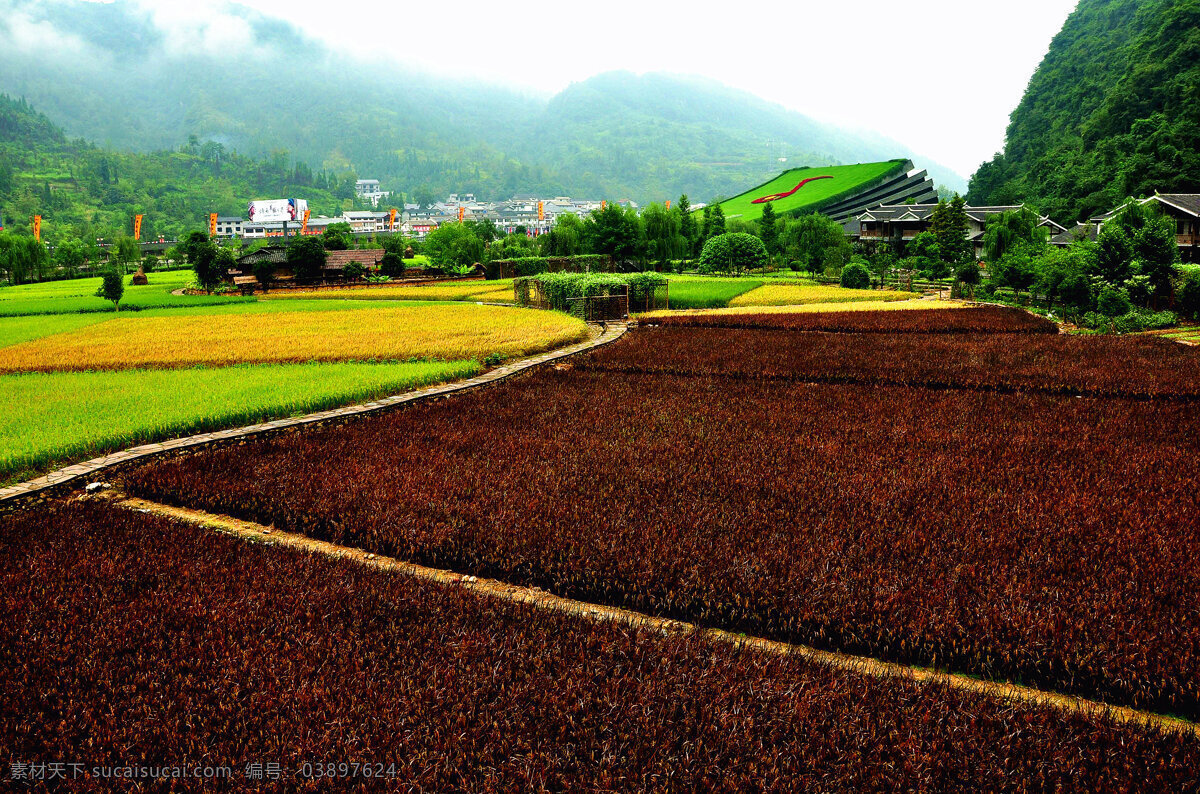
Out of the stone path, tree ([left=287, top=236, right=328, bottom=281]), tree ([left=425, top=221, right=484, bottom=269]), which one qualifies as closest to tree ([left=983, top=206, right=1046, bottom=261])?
the stone path

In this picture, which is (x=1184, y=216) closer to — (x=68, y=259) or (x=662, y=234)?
(x=662, y=234)

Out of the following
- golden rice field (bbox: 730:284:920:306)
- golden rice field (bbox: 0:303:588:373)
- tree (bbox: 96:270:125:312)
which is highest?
golden rice field (bbox: 730:284:920:306)

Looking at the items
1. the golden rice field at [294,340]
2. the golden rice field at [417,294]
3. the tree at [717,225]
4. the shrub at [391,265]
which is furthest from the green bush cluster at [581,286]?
the tree at [717,225]

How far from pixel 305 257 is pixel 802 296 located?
42.0 metres

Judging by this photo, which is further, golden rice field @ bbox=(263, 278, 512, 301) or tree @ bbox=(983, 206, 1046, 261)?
tree @ bbox=(983, 206, 1046, 261)

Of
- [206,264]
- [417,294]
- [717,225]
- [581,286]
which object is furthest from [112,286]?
[717,225]

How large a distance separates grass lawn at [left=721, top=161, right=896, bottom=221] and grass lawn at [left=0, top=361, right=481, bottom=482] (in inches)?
4806

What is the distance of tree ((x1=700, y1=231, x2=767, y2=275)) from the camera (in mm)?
63719

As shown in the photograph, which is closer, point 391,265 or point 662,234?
point 391,265

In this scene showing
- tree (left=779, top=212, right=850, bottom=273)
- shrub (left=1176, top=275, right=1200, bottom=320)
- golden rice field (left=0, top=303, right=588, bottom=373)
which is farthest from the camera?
tree (left=779, top=212, right=850, bottom=273)

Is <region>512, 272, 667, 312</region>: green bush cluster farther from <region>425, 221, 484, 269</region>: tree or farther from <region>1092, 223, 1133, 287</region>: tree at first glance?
<region>425, 221, 484, 269</region>: tree

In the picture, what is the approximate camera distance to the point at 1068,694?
13.4 ft

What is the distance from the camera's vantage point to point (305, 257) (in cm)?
5856

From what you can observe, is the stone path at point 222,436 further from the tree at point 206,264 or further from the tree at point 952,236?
the tree at point 952,236
